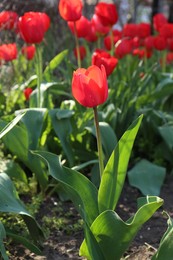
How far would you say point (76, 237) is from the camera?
8.86 feet

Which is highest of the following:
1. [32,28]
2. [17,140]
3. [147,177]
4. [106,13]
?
[32,28]

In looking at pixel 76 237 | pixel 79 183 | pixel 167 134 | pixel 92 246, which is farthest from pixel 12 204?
pixel 167 134

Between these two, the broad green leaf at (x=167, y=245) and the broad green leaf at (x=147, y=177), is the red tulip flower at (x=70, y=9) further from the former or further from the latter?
the broad green leaf at (x=167, y=245)

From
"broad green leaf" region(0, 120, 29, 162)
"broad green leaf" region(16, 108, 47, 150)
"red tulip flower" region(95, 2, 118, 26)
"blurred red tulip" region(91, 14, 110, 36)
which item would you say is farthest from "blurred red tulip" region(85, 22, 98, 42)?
"broad green leaf" region(0, 120, 29, 162)

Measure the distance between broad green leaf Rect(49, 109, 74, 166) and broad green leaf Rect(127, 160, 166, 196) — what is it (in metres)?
0.40

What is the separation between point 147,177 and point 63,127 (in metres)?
0.59

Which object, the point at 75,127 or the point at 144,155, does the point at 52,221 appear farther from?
the point at 144,155

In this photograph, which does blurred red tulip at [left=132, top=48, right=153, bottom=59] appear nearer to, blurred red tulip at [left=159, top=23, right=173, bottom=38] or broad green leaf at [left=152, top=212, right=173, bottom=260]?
blurred red tulip at [left=159, top=23, right=173, bottom=38]

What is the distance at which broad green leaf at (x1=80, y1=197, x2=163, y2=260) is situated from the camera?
77.0 inches

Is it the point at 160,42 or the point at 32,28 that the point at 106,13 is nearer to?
the point at 160,42

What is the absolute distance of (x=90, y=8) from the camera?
6949 mm

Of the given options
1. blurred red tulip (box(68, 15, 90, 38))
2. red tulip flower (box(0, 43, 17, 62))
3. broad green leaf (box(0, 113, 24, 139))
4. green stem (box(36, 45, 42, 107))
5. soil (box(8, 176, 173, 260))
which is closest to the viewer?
broad green leaf (box(0, 113, 24, 139))

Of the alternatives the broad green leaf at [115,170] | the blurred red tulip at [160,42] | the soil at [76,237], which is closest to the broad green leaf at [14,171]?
the soil at [76,237]

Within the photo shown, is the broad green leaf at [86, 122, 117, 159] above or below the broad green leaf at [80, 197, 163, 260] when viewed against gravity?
below
